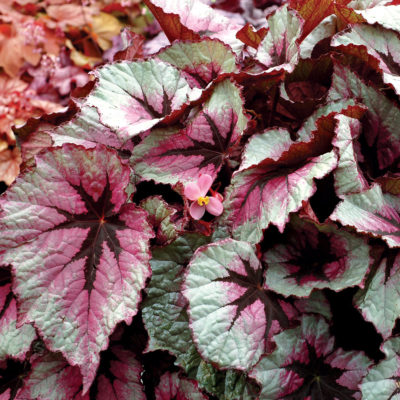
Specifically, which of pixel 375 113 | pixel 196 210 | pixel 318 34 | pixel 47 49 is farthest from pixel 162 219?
pixel 47 49

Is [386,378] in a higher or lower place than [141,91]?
lower

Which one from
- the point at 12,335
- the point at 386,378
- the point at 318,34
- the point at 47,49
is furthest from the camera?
the point at 47,49

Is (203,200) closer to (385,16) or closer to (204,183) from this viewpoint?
(204,183)

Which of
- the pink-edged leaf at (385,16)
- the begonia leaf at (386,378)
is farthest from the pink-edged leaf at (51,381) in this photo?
the pink-edged leaf at (385,16)

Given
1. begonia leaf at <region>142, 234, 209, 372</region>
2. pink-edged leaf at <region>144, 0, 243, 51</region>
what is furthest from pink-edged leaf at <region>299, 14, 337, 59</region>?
begonia leaf at <region>142, 234, 209, 372</region>

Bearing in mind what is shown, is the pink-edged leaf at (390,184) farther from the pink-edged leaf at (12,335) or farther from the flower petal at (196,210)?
the pink-edged leaf at (12,335)

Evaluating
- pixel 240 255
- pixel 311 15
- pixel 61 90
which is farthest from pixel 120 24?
pixel 240 255

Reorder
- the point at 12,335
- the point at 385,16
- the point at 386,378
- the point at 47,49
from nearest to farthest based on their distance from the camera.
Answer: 1. the point at 386,378
2. the point at 12,335
3. the point at 385,16
4. the point at 47,49
